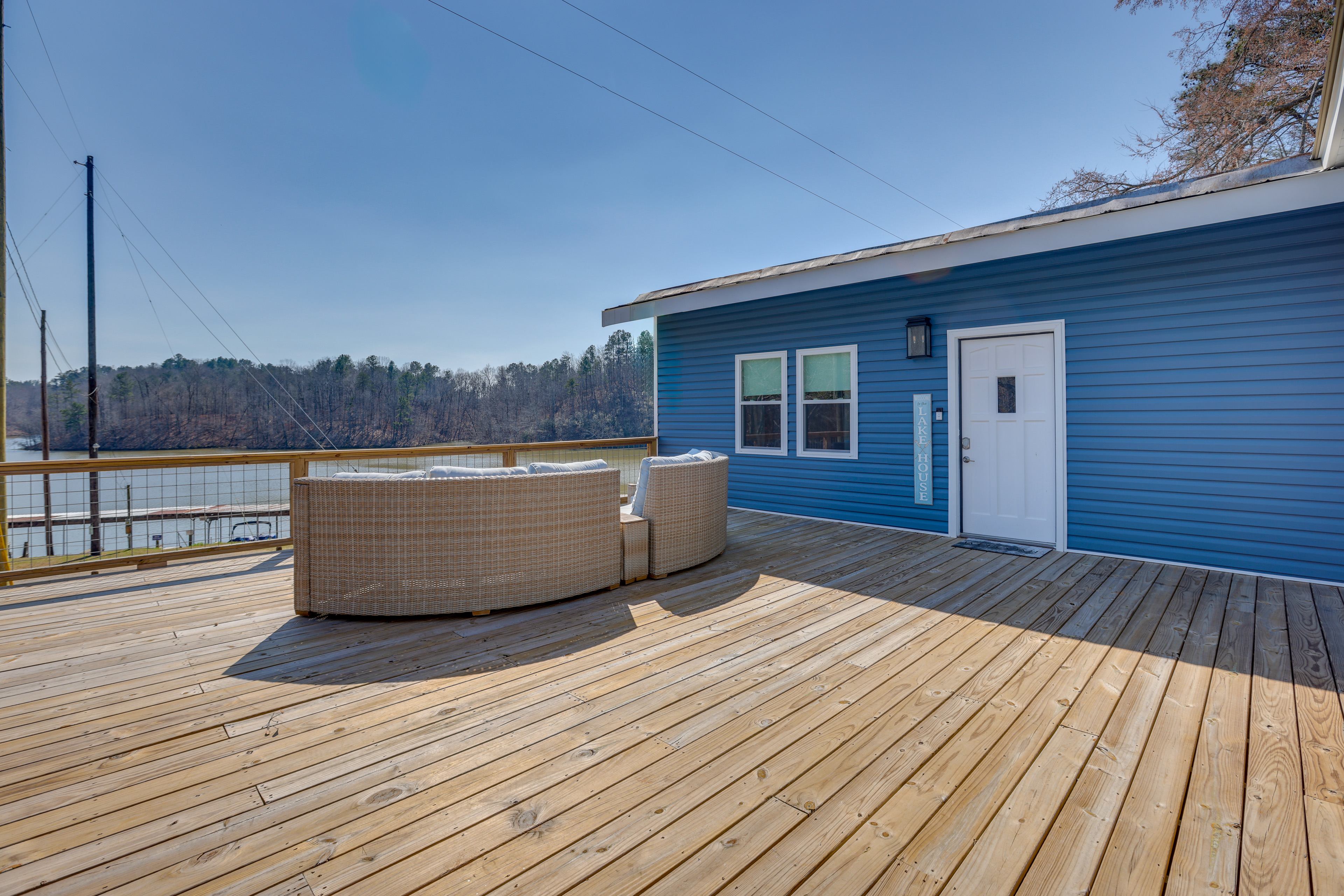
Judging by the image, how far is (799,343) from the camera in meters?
6.22

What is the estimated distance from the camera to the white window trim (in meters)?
5.79

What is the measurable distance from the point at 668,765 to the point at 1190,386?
4619 mm

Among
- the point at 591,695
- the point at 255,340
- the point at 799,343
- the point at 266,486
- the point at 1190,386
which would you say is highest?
the point at 255,340

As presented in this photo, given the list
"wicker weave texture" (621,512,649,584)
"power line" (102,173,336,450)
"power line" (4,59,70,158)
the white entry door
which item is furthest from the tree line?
"wicker weave texture" (621,512,649,584)

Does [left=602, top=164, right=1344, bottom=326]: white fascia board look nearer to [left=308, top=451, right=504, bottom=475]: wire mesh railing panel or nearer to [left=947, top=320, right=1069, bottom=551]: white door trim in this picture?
[left=947, top=320, right=1069, bottom=551]: white door trim

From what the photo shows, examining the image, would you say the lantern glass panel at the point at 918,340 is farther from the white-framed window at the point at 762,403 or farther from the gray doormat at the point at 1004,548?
the gray doormat at the point at 1004,548

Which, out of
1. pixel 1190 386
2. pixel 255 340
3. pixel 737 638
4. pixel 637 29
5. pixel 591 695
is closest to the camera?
pixel 591 695

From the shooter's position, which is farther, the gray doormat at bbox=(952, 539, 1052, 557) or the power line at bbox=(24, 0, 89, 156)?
the power line at bbox=(24, 0, 89, 156)

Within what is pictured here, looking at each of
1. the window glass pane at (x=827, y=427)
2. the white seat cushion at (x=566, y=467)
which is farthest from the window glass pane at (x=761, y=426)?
the white seat cushion at (x=566, y=467)

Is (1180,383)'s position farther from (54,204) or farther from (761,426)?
Answer: (54,204)

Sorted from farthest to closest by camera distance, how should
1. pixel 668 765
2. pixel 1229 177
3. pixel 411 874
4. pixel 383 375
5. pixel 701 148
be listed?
pixel 383 375
pixel 701 148
pixel 1229 177
pixel 668 765
pixel 411 874

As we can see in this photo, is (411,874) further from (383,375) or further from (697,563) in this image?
(383,375)

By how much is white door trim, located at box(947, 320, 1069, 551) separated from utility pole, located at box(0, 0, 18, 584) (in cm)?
871

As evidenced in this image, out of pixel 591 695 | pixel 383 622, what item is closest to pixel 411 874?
pixel 591 695
